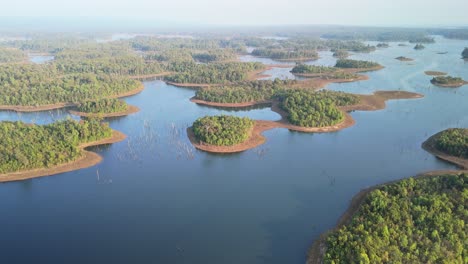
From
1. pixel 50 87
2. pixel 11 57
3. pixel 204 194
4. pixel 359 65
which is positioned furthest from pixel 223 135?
pixel 11 57

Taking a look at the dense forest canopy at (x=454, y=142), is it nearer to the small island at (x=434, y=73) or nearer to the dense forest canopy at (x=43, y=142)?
the dense forest canopy at (x=43, y=142)

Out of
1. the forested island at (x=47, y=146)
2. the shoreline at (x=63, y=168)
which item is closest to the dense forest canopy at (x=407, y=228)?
the shoreline at (x=63, y=168)

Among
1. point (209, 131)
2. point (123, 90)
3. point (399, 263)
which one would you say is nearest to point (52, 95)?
point (123, 90)

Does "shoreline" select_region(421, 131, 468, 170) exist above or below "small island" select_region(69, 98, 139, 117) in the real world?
below

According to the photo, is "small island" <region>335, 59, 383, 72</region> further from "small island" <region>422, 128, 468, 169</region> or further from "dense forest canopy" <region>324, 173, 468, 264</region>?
"dense forest canopy" <region>324, 173, 468, 264</region>

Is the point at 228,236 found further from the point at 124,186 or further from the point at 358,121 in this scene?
the point at 358,121

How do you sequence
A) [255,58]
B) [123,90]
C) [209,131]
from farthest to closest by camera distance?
1. [255,58]
2. [123,90]
3. [209,131]

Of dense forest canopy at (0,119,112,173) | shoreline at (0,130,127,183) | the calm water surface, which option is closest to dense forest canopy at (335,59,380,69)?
the calm water surface
